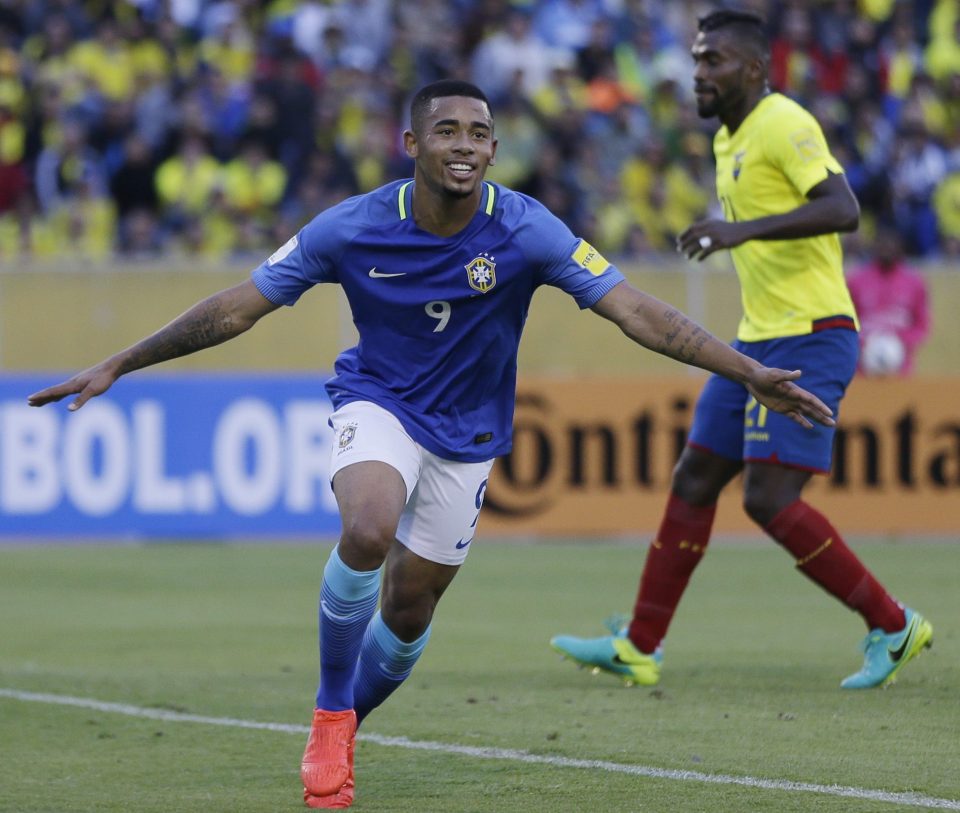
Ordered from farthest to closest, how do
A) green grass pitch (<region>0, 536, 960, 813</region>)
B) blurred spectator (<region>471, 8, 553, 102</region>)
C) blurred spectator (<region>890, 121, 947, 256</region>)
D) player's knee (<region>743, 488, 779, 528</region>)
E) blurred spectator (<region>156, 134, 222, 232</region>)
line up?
blurred spectator (<region>471, 8, 553, 102</region>)
blurred spectator (<region>890, 121, 947, 256</region>)
blurred spectator (<region>156, 134, 222, 232</region>)
player's knee (<region>743, 488, 779, 528</region>)
green grass pitch (<region>0, 536, 960, 813</region>)

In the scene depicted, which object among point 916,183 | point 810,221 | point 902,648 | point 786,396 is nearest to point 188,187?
point 916,183

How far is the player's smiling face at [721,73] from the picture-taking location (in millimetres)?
7863

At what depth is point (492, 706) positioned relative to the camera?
723cm

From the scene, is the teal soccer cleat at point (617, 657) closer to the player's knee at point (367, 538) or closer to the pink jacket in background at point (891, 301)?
the player's knee at point (367, 538)

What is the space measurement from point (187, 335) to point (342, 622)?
3.32 ft

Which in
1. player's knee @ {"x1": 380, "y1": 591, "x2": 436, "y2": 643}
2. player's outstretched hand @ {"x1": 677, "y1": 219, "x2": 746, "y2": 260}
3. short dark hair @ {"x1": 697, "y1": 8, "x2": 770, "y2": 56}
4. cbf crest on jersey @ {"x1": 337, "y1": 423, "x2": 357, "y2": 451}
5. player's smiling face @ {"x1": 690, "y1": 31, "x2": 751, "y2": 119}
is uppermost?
short dark hair @ {"x1": 697, "y1": 8, "x2": 770, "y2": 56}

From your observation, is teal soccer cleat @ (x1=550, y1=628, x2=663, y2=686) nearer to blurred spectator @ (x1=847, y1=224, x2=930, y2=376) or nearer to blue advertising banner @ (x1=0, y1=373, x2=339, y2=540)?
blue advertising banner @ (x1=0, y1=373, x2=339, y2=540)

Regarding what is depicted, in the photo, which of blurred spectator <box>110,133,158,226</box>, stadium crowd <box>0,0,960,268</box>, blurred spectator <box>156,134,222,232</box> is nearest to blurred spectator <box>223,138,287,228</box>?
stadium crowd <box>0,0,960,268</box>

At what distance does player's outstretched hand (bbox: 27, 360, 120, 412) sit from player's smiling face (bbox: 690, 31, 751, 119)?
128 inches

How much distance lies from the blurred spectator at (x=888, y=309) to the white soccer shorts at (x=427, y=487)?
9.53m

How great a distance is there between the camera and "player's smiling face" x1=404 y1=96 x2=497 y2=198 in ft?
18.5

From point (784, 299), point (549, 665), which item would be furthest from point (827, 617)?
point (784, 299)

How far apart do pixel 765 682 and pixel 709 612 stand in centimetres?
296

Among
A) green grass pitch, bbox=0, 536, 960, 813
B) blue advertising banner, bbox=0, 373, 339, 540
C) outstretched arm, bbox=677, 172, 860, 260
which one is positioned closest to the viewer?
green grass pitch, bbox=0, 536, 960, 813
